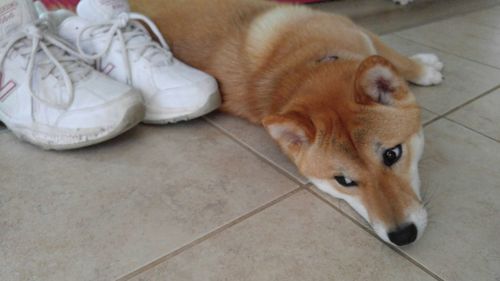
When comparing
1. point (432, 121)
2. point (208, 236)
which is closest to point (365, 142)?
point (208, 236)

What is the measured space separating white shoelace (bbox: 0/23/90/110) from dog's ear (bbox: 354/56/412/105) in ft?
2.51

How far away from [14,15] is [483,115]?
1.46 meters

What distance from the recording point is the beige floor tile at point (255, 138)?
121 centimetres

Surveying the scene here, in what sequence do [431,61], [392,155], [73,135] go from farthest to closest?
1. [431,61]
2. [73,135]
3. [392,155]

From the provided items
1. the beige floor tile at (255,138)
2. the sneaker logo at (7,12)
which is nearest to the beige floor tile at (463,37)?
the beige floor tile at (255,138)

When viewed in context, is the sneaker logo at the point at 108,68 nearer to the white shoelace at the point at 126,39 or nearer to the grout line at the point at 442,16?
the white shoelace at the point at 126,39

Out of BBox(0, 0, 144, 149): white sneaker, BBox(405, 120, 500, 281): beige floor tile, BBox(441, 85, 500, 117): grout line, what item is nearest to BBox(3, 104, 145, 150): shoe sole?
BBox(0, 0, 144, 149): white sneaker

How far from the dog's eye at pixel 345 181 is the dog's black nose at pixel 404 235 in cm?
15

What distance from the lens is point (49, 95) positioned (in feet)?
3.93

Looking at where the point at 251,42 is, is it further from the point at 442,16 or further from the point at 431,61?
the point at 442,16

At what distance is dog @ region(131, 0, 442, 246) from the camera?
97 centimetres

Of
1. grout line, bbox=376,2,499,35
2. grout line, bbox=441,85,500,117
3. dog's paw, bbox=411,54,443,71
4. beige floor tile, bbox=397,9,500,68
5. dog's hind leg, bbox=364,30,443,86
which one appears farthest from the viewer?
grout line, bbox=376,2,499,35

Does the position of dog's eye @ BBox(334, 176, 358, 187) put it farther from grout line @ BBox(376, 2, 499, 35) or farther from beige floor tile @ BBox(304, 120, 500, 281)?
grout line @ BBox(376, 2, 499, 35)

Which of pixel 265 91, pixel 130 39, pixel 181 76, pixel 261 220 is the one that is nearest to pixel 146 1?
pixel 130 39
